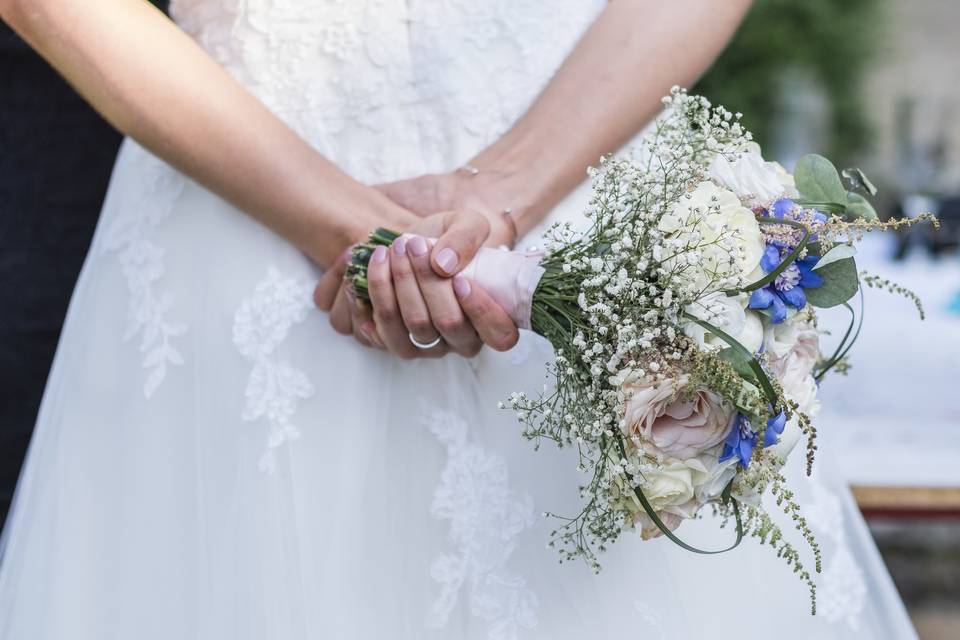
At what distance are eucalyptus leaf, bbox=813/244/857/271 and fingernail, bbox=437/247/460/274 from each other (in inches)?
15.5

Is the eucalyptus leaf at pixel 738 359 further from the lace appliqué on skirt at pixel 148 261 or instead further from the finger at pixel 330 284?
the lace appliqué on skirt at pixel 148 261

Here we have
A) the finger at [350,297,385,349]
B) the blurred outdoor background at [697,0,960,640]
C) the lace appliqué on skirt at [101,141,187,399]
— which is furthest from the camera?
the blurred outdoor background at [697,0,960,640]

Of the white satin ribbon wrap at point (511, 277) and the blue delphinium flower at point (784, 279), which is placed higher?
the white satin ribbon wrap at point (511, 277)

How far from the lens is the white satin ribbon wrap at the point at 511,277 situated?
1.14 meters

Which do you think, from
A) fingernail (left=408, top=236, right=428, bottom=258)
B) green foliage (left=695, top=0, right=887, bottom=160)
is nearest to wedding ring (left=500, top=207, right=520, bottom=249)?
fingernail (left=408, top=236, right=428, bottom=258)

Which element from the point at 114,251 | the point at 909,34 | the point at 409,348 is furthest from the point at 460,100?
the point at 909,34

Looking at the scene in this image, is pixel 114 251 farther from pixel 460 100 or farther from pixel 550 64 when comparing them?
pixel 550 64

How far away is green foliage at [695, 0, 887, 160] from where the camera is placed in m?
6.19

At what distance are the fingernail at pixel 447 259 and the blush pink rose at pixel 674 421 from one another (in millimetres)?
262

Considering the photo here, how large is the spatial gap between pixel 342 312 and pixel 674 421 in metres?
0.45

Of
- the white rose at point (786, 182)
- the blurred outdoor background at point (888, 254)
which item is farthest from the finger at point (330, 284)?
the blurred outdoor background at point (888, 254)

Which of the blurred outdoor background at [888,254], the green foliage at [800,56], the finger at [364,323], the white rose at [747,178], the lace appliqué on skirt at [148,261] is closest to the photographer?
the white rose at [747,178]

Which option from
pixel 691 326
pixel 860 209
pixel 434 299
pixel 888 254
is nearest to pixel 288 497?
pixel 434 299

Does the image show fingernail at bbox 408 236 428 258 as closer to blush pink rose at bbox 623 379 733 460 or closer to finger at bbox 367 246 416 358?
finger at bbox 367 246 416 358
